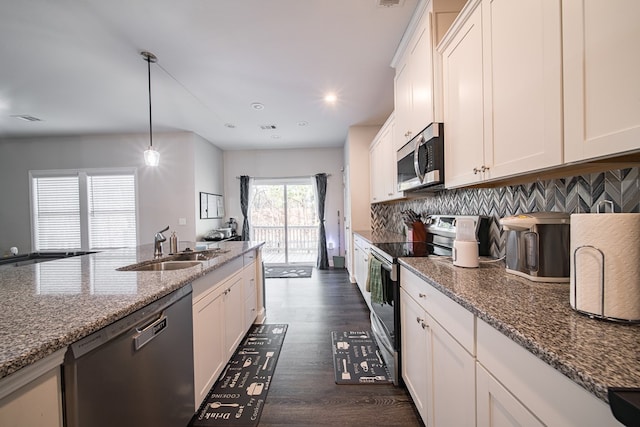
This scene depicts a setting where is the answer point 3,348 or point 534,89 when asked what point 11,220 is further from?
point 534,89

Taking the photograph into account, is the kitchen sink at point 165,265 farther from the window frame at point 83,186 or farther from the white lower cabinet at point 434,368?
the window frame at point 83,186

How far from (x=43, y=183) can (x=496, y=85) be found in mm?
6947

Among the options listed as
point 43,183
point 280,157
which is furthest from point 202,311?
point 43,183

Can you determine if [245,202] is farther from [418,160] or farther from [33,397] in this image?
[33,397]

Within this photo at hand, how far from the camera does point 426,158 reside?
1.81m

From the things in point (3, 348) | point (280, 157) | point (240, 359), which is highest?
point (280, 157)

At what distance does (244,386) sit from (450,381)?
144cm

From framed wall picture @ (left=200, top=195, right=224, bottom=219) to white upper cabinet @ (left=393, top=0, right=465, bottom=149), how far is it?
3898 millimetres

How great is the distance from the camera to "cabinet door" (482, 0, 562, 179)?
0.90 meters

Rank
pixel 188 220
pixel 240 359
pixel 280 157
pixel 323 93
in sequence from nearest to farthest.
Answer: pixel 240 359 < pixel 323 93 < pixel 188 220 < pixel 280 157

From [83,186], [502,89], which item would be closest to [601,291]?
[502,89]

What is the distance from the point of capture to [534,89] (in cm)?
98

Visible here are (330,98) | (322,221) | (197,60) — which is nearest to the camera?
(197,60)

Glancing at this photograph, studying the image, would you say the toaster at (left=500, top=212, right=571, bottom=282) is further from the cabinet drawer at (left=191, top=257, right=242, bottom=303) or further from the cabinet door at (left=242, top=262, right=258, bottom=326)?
the cabinet door at (left=242, top=262, right=258, bottom=326)
